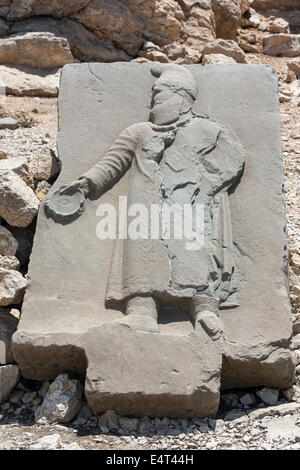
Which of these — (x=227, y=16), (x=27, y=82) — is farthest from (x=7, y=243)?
(x=227, y=16)

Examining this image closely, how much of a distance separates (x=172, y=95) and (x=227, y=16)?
4.95 metres

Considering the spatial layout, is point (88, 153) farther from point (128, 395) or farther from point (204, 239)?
point (128, 395)

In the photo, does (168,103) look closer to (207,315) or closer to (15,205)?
(15,205)

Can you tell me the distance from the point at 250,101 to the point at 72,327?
2.45m

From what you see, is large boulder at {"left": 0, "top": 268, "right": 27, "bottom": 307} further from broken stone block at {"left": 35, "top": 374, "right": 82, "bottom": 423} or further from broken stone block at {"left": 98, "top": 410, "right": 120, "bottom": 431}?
broken stone block at {"left": 98, "top": 410, "right": 120, "bottom": 431}

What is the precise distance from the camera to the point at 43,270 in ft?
14.2

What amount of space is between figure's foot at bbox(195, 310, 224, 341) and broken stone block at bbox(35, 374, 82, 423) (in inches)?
35.1

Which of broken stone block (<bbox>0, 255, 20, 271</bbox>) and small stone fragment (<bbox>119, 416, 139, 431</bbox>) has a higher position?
broken stone block (<bbox>0, 255, 20, 271</bbox>)

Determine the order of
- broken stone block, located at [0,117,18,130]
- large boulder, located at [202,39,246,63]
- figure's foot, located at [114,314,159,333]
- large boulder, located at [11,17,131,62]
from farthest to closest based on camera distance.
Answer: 1. large boulder, located at [202,39,246,63]
2. large boulder, located at [11,17,131,62]
3. broken stone block, located at [0,117,18,130]
4. figure's foot, located at [114,314,159,333]

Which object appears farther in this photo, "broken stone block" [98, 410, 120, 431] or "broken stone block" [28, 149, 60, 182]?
"broken stone block" [28, 149, 60, 182]

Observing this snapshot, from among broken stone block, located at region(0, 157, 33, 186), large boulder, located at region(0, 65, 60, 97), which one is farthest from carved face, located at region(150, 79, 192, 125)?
large boulder, located at region(0, 65, 60, 97)

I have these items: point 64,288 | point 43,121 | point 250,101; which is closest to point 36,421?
point 64,288

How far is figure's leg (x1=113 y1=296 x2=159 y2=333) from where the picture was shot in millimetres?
3938

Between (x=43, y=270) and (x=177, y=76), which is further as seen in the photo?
(x=177, y=76)
